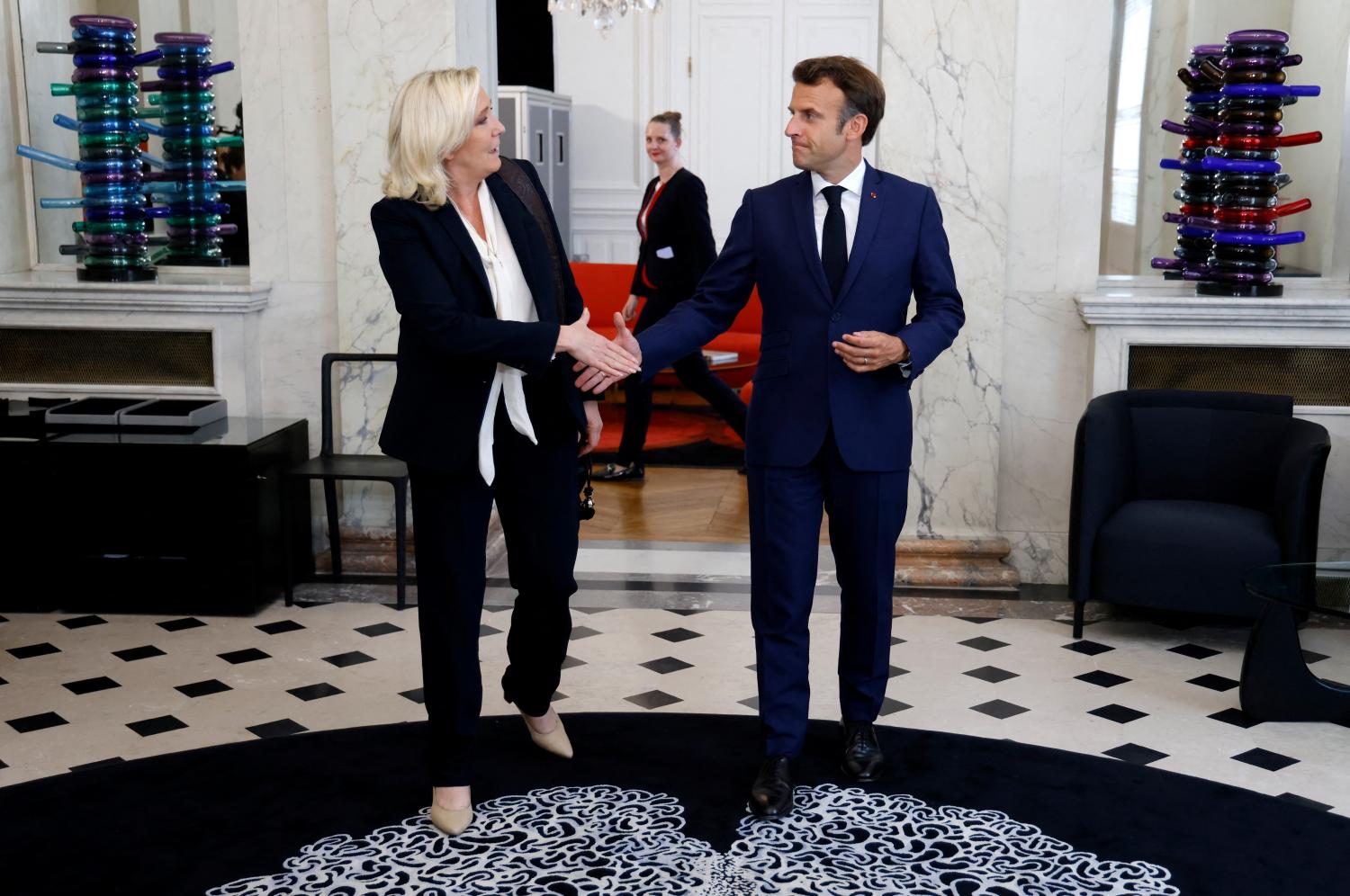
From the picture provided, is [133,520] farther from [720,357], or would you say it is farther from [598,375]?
[720,357]

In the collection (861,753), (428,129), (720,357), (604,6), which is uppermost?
(604,6)

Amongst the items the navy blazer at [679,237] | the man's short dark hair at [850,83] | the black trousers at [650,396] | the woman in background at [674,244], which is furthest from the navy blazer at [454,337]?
the navy blazer at [679,237]

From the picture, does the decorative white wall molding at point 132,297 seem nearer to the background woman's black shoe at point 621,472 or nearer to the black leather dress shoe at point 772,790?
the background woman's black shoe at point 621,472

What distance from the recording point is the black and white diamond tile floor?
443 centimetres

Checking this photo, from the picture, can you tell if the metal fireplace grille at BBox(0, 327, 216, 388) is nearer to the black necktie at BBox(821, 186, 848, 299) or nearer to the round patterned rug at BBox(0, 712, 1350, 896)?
the round patterned rug at BBox(0, 712, 1350, 896)

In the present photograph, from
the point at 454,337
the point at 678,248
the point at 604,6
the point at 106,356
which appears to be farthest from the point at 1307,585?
the point at 604,6

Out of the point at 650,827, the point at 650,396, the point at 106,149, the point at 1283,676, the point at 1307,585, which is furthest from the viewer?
the point at 650,396

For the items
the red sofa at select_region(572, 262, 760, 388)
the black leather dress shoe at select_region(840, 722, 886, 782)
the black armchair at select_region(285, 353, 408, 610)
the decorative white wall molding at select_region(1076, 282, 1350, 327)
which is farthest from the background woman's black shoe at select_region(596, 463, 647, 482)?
the black leather dress shoe at select_region(840, 722, 886, 782)

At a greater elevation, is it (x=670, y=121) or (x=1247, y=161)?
(x=670, y=121)

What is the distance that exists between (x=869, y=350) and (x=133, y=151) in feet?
13.2

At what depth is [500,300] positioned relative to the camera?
11.6 ft

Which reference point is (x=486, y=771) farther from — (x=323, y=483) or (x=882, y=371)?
(x=323, y=483)

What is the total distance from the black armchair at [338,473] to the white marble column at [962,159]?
210 cm

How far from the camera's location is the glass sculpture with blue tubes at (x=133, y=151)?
6105mm
